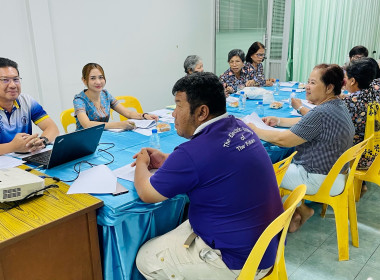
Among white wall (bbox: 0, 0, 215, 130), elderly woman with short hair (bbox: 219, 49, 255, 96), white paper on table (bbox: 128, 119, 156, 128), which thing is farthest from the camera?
elderly woman with short hair (bbox: 219, 49, 255, 96)

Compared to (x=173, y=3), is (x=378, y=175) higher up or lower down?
lower down

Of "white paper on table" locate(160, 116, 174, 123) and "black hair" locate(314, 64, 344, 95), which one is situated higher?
"black hair" locate(314, 64, 344, 95)

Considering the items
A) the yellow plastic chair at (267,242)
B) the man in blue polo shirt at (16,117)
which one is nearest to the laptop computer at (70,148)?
the man in blue polo shirt at (16,117)

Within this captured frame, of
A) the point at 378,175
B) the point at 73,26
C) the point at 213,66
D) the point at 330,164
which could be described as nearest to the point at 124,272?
the point at 330,164

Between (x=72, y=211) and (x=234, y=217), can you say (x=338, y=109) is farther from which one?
(x=72, y=211)

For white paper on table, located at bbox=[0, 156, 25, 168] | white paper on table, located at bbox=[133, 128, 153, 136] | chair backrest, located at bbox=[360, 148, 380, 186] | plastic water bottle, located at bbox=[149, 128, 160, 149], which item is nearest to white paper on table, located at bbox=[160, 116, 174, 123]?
white paper on table, located at bbox=[133, 128, 153, 136]

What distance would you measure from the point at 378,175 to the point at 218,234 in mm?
1642

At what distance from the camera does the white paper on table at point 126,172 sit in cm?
151

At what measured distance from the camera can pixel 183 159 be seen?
1.14 metres

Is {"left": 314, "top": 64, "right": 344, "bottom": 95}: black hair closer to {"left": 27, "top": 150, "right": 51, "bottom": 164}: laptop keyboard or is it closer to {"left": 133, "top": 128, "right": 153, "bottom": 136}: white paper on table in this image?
{"left": 133, "top": 128, "right": 153, "bottom": 136}: white paper on table

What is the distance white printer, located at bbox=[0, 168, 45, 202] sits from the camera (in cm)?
119

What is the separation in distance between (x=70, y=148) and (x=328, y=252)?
171 cm

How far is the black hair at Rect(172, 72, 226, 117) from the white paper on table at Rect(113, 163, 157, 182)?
47cm

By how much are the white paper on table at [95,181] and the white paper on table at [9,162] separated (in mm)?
403
